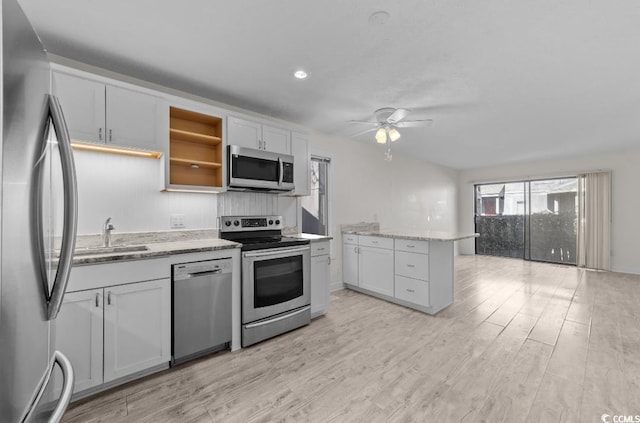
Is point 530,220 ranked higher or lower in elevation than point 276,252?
higher

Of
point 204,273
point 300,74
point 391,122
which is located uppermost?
point 300,74

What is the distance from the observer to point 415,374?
2.02 meters

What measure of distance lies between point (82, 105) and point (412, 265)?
3.49 m

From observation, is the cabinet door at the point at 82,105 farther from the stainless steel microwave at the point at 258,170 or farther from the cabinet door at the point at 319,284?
the cabinet door at the point at 319,284

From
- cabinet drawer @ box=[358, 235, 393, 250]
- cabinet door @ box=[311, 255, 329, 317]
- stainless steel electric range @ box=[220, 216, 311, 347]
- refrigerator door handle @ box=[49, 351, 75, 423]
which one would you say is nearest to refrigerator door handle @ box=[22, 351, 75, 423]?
refrigerator door handle @ box=[49, 351, 75, 423]

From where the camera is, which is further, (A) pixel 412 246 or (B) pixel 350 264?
(B) pixel 350 264

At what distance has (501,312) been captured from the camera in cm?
321

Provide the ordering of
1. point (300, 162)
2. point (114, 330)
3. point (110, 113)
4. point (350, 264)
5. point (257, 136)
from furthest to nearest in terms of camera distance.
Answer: point (350, 264)
point (300, 162)
point (257, 136)
point (110, 113)
point (114, 330)

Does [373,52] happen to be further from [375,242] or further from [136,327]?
[136,327]

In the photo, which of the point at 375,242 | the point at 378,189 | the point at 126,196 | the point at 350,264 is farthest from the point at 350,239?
the point at 126,196

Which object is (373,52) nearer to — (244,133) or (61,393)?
(244,133)

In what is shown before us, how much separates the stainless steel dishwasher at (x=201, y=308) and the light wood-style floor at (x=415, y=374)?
0.16 m

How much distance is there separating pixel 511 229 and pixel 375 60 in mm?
6451

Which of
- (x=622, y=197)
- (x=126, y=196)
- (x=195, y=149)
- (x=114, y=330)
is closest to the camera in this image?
(x=114, y=330)
